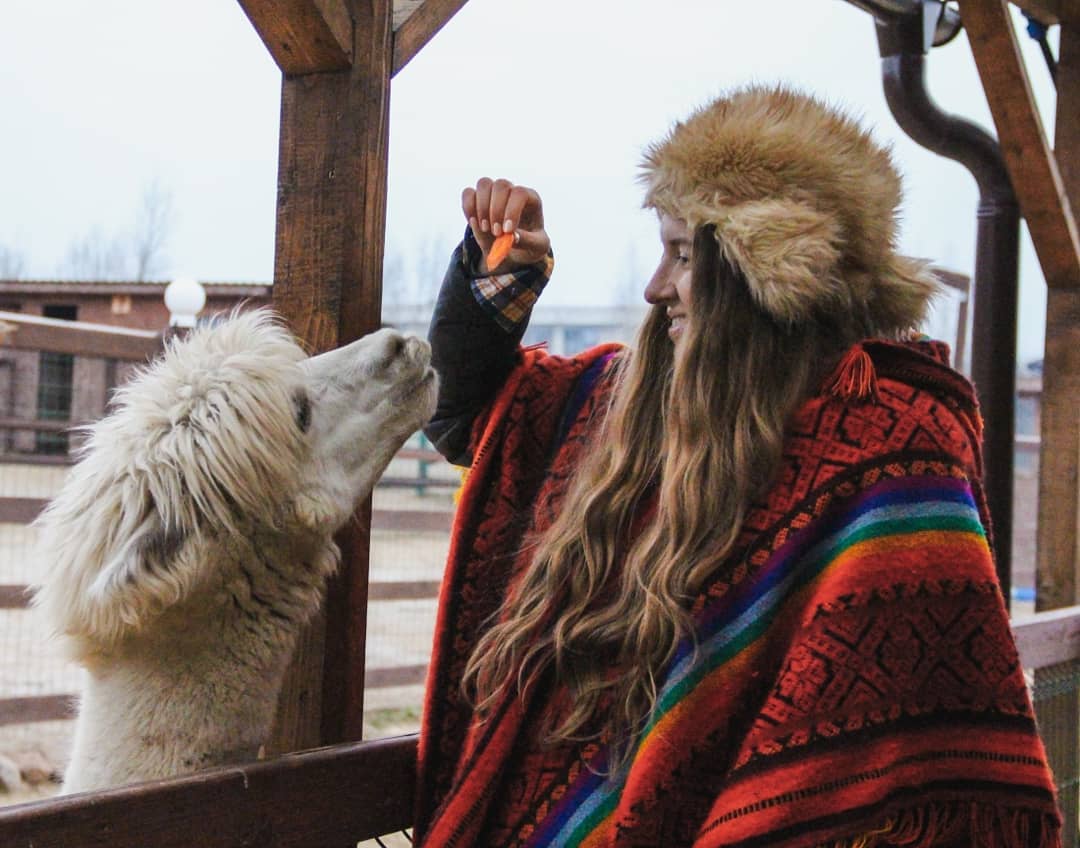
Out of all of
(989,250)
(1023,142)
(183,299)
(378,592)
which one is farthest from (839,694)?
(378,592)

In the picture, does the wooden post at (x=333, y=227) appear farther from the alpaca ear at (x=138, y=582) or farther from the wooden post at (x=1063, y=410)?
the wooden post at (x=1063, y=410)

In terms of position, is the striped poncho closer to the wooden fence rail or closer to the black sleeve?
the black sleeve

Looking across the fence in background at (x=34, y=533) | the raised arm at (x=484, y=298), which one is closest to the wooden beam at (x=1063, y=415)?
the fence in background at (x=34, y=533)

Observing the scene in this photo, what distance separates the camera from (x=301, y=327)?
5.90 feet

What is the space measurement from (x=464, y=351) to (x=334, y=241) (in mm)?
282

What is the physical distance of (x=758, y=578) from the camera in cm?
141

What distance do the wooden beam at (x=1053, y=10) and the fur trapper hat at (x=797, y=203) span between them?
120 inches

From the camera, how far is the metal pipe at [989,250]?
418 cm

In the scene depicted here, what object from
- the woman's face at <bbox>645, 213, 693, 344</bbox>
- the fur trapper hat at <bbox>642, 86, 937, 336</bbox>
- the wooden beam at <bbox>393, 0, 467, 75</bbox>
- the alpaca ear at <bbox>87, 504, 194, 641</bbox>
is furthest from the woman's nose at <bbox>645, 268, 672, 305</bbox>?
the alpaca ear at <bbox>87, 504, 194, 641</bbox>

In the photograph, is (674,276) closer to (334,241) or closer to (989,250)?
(334,241)

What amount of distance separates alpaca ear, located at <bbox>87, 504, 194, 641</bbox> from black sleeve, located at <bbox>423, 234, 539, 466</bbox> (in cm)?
51

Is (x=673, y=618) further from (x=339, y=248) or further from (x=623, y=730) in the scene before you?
(x=339, y=248)

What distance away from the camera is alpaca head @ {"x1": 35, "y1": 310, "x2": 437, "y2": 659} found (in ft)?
4.94

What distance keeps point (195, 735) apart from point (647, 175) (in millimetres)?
1082
